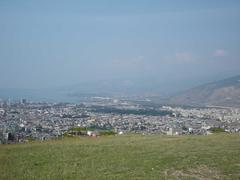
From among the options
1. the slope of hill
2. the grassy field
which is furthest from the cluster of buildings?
the slope of hill

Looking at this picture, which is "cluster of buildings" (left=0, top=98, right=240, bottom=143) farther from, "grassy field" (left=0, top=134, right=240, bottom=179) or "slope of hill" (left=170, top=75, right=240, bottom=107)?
"slope of hill" (left=170, top=75, right=240, bottom=107)

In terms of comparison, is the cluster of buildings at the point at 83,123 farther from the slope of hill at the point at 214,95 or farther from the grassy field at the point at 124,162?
the slope of hill at the point at 214,95

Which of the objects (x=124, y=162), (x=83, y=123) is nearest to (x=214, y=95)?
(x=83, y=123)

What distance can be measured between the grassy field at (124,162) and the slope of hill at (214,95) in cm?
13583

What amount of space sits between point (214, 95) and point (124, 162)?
534 ft

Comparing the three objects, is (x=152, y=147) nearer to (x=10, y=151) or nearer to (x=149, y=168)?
(x=149, y=168)

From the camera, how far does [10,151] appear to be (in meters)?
22.0

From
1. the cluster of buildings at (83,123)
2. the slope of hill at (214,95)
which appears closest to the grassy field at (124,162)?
the cluster of buildings at (83,123)

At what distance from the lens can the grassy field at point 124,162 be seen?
51.3 ft

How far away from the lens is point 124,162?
18203mm

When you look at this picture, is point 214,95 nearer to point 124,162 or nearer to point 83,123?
point 83,123

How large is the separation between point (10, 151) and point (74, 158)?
4.86 metres

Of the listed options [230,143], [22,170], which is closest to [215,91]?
[230,143]

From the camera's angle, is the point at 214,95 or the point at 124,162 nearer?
the point at 124,162
